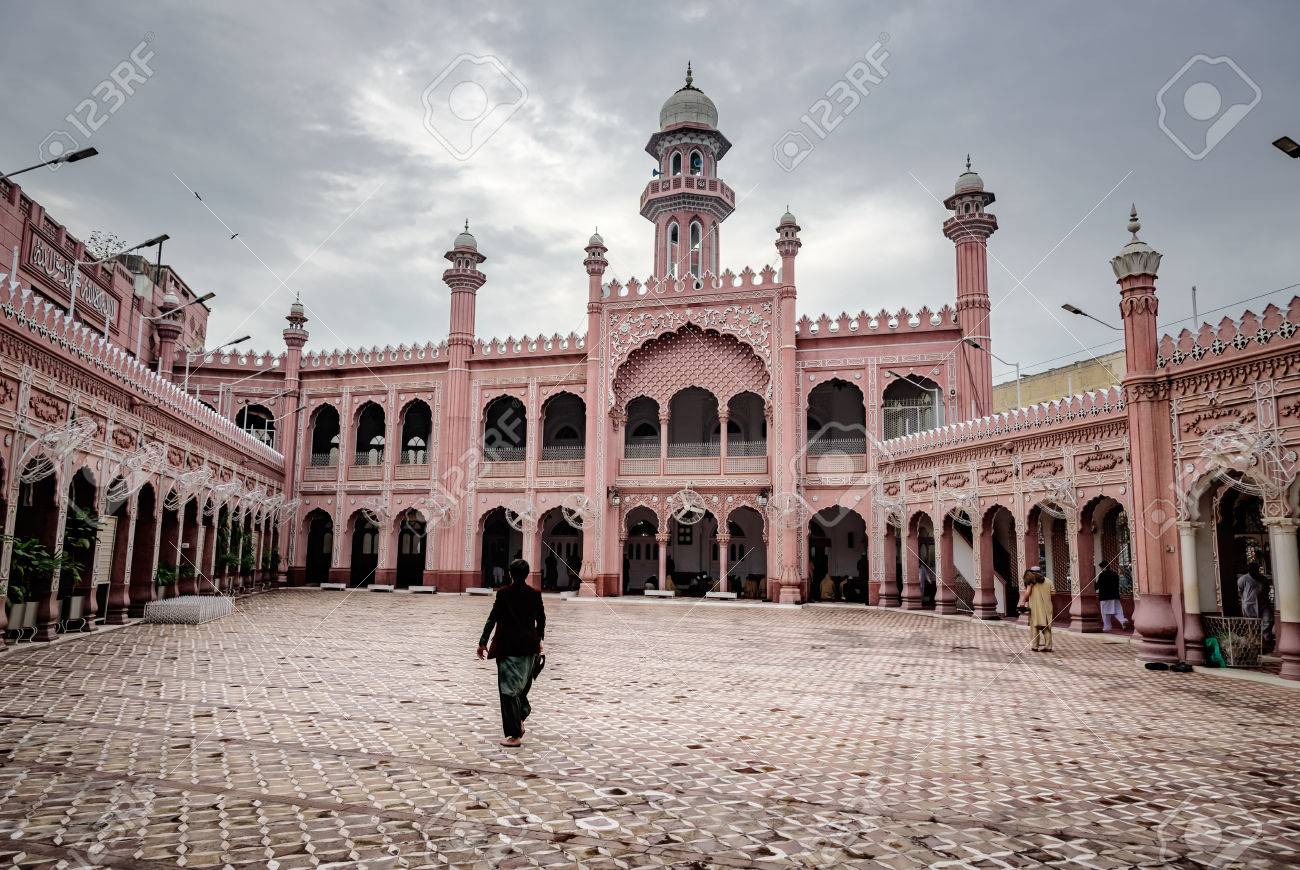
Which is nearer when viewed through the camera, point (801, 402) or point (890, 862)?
point (890, 862)

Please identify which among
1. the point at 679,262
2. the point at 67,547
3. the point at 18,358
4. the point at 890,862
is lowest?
the point at 890,862

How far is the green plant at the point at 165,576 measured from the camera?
50.6ft

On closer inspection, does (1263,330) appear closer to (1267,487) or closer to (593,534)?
(1267,487)

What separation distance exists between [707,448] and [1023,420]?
10.4m

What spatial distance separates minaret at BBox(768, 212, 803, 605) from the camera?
22.6m

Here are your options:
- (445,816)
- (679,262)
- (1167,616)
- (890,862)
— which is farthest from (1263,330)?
(679,262)

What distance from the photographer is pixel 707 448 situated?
2505 cm

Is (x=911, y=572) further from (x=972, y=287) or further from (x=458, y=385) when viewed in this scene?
(x=458, y=385)

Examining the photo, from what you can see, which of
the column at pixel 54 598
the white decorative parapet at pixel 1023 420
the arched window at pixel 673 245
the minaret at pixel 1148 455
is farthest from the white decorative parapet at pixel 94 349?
the white decorative parapet at pixel 1023 420

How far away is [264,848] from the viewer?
12.4 feet

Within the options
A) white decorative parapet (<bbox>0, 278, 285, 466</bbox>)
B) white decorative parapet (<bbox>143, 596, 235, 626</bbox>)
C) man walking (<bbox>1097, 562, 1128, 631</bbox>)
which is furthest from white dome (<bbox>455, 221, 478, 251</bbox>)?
man walking (<bbox>1097, 562, 1128, 631</bbox>)

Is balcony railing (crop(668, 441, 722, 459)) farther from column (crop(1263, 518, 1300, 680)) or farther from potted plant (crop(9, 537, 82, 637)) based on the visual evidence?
potted plant (crop(9, 537, 82, 637))

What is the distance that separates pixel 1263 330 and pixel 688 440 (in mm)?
18120

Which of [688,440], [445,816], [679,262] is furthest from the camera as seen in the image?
[679,262]
